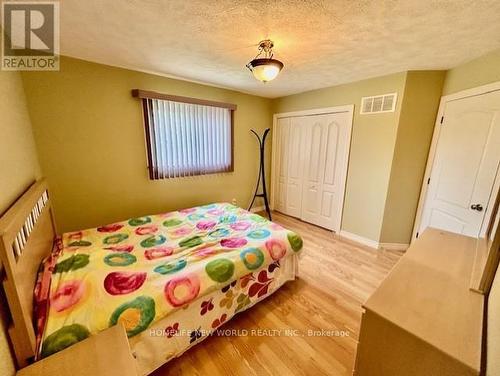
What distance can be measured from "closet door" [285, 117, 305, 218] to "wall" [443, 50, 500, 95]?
74.8 inches

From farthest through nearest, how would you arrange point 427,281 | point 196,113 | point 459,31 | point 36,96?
point 196,113
point 36,96
point 459,31
point 427,281

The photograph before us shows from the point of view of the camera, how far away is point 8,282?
32.4 inches

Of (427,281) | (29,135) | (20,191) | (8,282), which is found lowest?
(427,281)

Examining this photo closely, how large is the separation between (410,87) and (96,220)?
4.25 m

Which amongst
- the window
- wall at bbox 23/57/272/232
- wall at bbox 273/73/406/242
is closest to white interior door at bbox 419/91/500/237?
wall at bbox 273/73/406/242

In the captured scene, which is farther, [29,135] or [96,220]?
[96,220]

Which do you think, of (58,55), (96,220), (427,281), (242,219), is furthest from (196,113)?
(427,281)

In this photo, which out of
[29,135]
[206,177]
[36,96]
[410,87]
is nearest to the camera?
[29,135]

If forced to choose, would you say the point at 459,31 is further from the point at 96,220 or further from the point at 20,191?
the point at 96,220

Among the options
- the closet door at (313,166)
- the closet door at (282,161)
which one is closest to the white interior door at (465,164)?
the closet door at (313,166)

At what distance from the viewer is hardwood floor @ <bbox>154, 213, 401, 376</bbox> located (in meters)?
1.37

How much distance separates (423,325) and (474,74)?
2.61 m

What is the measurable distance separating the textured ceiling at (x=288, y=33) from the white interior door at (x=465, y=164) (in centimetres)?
52

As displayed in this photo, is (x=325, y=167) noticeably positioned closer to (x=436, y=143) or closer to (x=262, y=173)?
(x=262, y=173)
